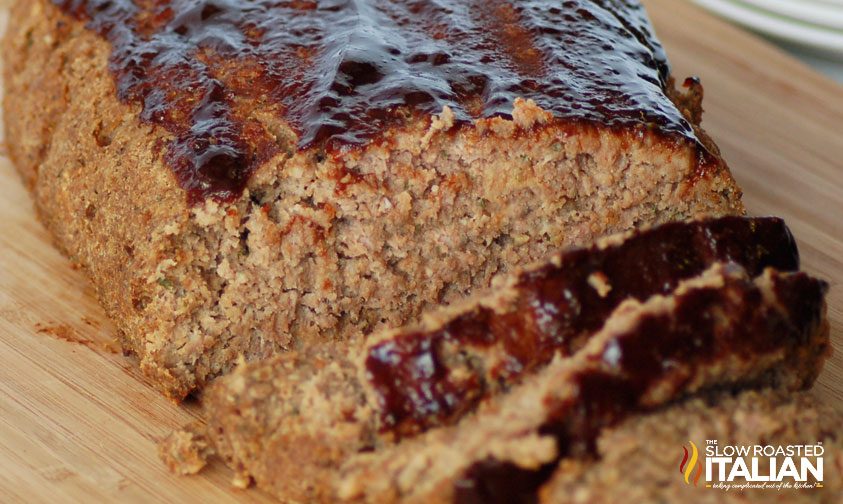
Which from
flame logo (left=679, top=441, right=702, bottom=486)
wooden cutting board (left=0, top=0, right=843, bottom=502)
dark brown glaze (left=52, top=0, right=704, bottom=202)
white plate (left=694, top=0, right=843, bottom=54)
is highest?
dark brown glaze (left=52, top=0, right=704, bottom=202)

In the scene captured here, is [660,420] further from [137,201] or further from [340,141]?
[137,201]

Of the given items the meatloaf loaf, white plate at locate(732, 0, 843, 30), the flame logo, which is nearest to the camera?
the flame logo

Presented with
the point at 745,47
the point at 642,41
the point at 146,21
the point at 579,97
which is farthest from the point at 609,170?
the point at 745,47

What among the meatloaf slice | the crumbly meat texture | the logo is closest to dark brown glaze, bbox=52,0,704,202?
the meatloaf slice

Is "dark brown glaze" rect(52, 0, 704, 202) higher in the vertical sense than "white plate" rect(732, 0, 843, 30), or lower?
higher

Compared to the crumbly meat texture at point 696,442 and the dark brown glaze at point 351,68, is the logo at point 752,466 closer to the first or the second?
the crumbly meat texture at point 696,442

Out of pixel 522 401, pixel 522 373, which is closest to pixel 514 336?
pixel 522 373

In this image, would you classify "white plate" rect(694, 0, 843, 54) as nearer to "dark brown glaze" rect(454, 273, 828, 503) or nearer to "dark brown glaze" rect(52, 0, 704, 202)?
"dark brown glaze" rect(52, 0, 704, 202)
